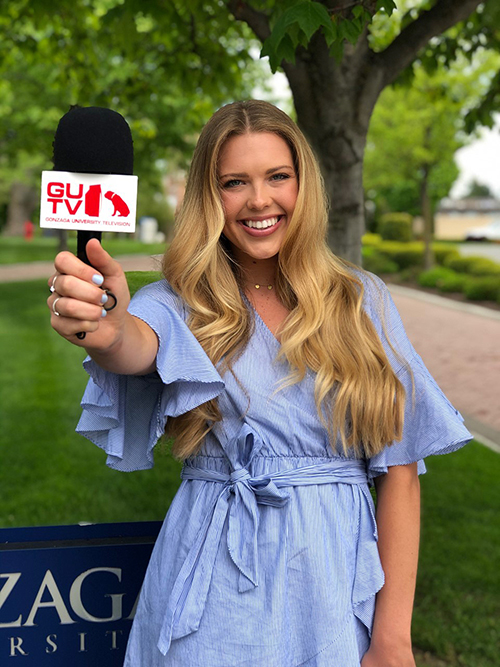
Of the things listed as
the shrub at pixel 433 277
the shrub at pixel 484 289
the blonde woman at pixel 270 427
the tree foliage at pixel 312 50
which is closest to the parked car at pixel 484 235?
the shrub at pixel 433 277

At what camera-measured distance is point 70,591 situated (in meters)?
2.36

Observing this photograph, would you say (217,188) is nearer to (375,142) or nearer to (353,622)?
(353,622)

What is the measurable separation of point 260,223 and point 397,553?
0.90m

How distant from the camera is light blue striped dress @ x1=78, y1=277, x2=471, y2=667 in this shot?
183cm

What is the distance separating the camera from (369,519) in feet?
6.46

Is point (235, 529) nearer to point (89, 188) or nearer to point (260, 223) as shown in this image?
point (260, 223)

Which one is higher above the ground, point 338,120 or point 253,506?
point 338,120

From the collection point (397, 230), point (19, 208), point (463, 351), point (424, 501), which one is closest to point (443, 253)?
point (397, 230)

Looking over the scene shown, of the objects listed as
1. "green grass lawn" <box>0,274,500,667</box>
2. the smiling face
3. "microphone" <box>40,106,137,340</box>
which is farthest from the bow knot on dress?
"green grass lawn" <box>0,274,500,667</box>

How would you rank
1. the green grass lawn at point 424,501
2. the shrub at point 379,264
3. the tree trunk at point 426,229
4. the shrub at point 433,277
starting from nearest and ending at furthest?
the green grass lawn at point 424,501 → the shrub at point 433,277 → the tree trunk at point 426,229 → the shrub at point 379,264

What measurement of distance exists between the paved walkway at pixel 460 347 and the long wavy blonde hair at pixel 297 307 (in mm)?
376

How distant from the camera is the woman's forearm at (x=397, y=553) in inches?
76.2

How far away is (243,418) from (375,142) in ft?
73.6

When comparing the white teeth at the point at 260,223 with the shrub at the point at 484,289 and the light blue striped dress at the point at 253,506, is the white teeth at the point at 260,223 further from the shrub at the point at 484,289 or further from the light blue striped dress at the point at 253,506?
the shrub at the point at 484,289
